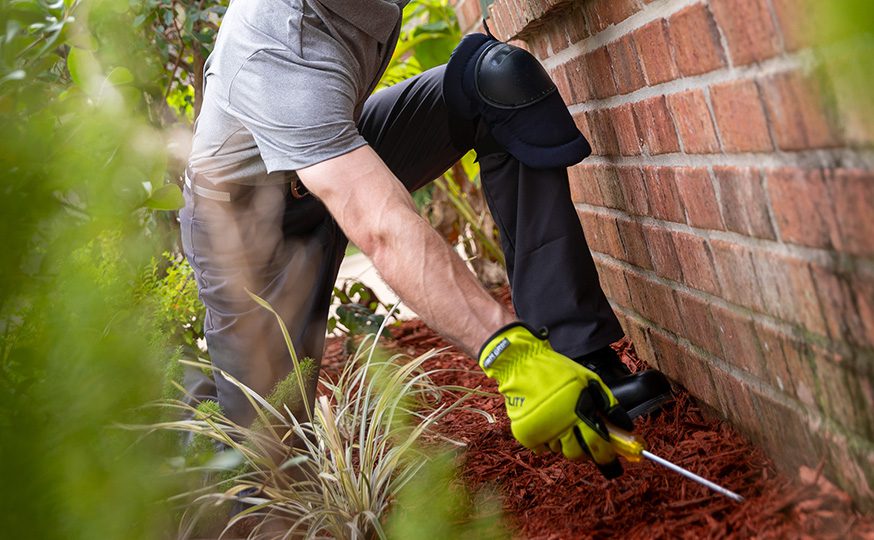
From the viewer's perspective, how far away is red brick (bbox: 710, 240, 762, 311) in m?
1.27

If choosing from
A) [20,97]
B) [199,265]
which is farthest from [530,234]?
[20,97]

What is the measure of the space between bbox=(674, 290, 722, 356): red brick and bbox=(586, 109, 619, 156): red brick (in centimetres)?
35

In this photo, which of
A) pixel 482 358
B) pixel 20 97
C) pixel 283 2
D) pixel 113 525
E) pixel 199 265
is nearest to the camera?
pixel 113 525

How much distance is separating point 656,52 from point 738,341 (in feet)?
1.58

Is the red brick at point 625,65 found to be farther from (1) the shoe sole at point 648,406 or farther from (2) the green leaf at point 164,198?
(2) the green leaf at point 164,198

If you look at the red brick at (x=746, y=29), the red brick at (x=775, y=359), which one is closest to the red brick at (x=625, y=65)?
the red brick at (x=746, y=29)

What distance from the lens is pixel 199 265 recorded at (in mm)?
2145

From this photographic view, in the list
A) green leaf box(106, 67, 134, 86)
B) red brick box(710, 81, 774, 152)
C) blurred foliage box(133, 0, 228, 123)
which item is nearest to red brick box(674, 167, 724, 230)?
red brick box(710, 81, 774, 152)

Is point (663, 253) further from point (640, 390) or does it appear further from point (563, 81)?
point (563, 81)

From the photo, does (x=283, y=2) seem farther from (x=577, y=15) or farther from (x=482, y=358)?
(x=482, y=358)

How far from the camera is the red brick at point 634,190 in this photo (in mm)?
1660

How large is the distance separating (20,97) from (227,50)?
3.62 feet

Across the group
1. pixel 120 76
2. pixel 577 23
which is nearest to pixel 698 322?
pixel 577 23

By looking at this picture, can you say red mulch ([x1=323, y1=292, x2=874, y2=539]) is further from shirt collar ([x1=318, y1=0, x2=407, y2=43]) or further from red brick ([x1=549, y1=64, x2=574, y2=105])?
shirt collar ([x1=318, y1=0, x2=407, y2=43])
